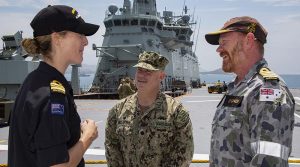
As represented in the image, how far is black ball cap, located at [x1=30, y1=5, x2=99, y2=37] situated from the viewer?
1.83 meters

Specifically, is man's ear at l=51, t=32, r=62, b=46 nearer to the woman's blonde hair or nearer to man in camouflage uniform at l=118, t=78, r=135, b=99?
the woman's blonde hair

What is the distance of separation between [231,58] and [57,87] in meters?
1.18

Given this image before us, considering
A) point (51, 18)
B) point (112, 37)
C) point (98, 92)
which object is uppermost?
point (112, 37)

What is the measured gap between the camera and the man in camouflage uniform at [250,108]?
5.93 feet

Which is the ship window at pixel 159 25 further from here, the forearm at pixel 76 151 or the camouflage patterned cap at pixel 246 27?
the forearm at pixel 76 151

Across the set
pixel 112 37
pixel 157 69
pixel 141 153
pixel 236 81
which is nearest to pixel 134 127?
pixel 141 153

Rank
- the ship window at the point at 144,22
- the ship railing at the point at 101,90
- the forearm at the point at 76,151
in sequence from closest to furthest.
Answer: the forearm at the point at 76,151
the ship railing at the point at 101,90
the ship window at the point at 144,22

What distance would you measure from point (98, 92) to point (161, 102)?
2560 cm

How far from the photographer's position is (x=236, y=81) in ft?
7.76

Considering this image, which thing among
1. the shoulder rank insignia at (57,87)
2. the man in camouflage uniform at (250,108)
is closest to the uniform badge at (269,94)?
the man in camouflage uniform at (250,108)

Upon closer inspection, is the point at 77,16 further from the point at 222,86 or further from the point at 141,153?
the point at 222,86

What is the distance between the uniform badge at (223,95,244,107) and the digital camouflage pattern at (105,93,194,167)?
0.93 m

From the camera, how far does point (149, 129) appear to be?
303cm

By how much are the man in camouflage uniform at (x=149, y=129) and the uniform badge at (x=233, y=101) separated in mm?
925
